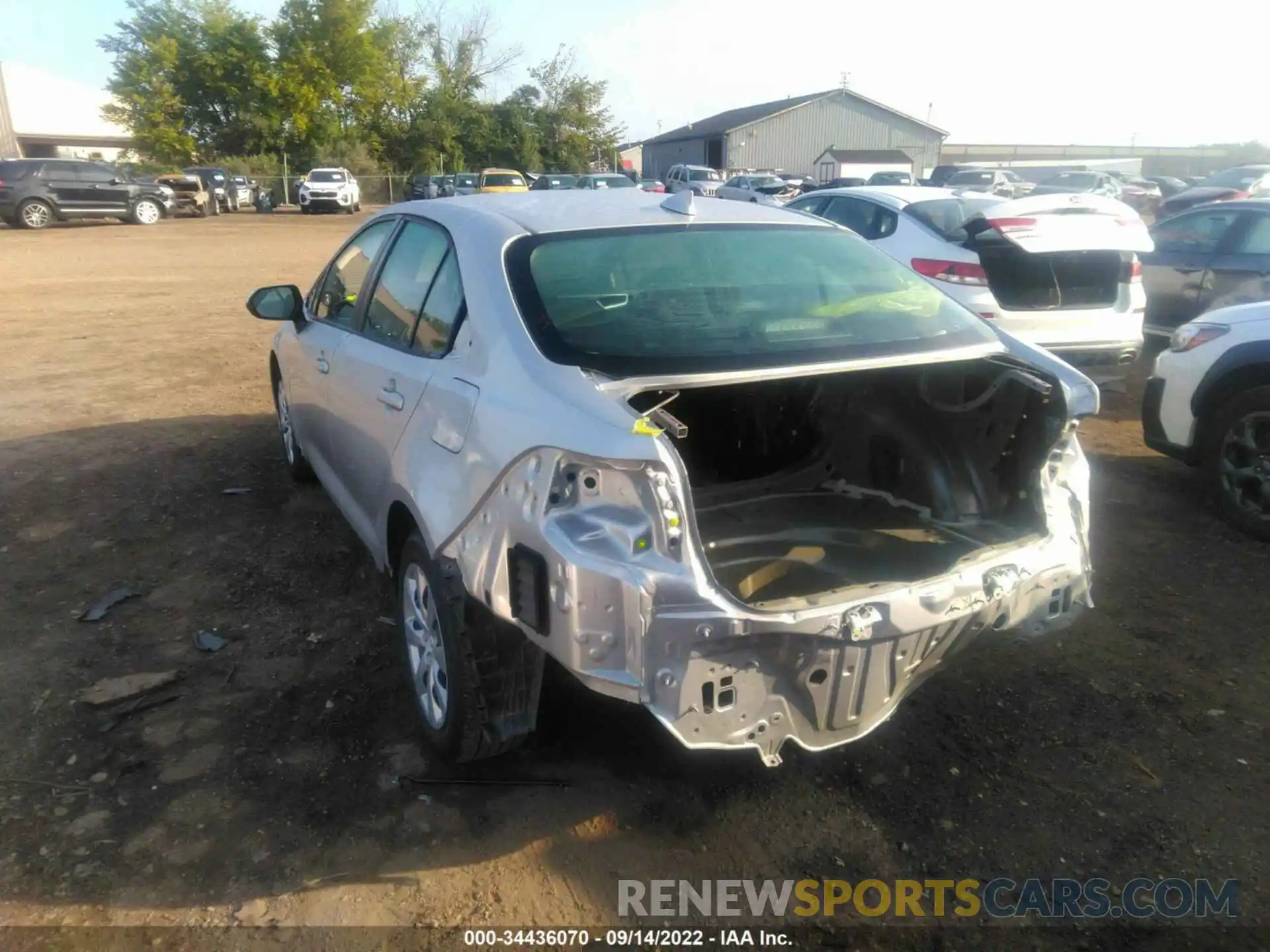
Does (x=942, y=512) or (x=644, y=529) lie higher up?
(x=644, y=529)

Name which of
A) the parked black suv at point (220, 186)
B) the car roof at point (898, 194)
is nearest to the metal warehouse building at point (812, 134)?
the parked black suv at point (220, 186)

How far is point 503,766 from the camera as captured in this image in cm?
314

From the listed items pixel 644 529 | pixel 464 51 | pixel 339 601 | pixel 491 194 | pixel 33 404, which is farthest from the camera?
pixel 464 51

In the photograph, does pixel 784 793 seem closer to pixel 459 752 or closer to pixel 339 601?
pixel 459 752

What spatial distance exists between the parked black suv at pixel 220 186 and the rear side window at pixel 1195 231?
34.9m

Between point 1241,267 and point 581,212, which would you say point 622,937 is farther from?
point 1241,267

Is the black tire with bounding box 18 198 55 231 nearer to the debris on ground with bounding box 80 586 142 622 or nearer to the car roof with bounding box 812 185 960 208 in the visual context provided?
the car roof with bounding box 812 185 960 208

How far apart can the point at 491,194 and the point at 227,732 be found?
2344 millimetres

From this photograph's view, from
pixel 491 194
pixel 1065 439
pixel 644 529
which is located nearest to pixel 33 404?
pixel 491 194

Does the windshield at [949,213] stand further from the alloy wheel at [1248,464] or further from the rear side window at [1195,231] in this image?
the alloy wheel at [1248,464]

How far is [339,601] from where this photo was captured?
4.34 metres

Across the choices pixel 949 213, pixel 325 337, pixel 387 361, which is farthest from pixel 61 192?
pixel 387 361

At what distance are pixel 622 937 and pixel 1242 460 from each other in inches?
167

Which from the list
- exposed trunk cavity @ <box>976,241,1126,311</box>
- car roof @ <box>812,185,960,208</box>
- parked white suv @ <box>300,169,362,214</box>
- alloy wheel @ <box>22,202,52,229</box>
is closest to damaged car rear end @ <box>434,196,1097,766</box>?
exposed trunk cavity @ <box>976,241,1126,311</box>
